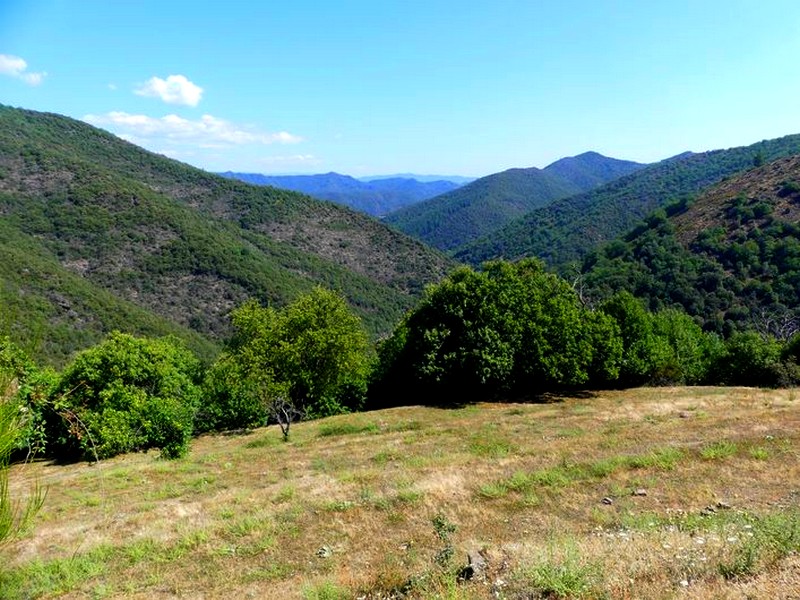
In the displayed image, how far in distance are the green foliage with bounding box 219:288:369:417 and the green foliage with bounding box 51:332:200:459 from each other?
192 inches

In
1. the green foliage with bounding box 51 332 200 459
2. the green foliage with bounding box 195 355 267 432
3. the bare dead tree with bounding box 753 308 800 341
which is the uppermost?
the green foliage with bounding box 51 332 200 459

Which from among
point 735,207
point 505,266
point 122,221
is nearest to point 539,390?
point 505,266

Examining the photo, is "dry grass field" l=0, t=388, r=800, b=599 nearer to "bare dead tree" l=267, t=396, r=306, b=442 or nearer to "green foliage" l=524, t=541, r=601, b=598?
"green foliage" l=524, t=541, r=601, b=598

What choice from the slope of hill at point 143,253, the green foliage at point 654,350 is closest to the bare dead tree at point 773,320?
the green foliage at point 654,350

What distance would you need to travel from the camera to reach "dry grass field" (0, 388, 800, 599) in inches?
314

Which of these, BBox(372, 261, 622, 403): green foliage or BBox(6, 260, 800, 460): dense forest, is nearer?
BBox(6, 260, 800, 460): dense forest

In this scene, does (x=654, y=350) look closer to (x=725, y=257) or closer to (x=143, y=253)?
(x=725, y=257)

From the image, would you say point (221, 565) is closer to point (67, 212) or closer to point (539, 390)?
point (539, 390)

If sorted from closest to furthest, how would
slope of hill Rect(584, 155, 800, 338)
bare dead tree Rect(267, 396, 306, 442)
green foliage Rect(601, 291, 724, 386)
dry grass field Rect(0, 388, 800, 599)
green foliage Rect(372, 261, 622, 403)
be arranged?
dry grass field Rect(0, 388, 800, 599) < bare dead tree Rect(267, 396, 306, 442) < green foliage Rect(372, 261, 622, 403) < green foliage Rect(601, 291, 724, 386) < slope of hill Rect(584, 155, 800, 338)

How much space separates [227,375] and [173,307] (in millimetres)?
89999

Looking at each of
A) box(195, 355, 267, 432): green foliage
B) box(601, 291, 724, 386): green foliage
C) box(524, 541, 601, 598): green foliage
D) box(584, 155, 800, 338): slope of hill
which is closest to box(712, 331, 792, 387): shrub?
box(601, 291, 724, 386): green foliage

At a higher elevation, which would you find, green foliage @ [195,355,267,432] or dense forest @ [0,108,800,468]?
dense forest @ [0,108,800,468]

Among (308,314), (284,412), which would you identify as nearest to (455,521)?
(284,412)

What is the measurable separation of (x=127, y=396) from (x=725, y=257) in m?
114
